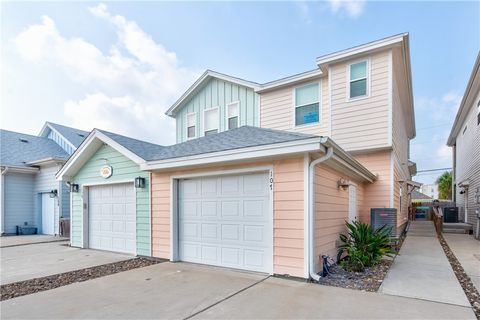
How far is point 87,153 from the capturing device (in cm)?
859

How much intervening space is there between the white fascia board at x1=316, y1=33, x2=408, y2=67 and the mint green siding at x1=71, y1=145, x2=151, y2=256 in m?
6.63

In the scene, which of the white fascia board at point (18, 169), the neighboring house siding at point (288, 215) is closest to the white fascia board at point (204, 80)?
the neighboring house siding at point (288, 215)

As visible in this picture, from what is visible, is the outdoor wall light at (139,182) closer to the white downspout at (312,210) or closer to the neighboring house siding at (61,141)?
the white downspout at (312,210)

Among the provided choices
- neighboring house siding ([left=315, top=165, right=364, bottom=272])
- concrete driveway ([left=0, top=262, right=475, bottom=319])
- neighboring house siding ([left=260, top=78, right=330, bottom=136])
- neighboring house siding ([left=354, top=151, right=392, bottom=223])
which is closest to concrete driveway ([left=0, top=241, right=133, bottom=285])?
concrete driveway ([left=0, top=262, right=475, bottom=319])

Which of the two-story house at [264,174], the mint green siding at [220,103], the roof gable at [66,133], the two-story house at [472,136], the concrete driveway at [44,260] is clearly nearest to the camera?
the two-story house at [264,174]

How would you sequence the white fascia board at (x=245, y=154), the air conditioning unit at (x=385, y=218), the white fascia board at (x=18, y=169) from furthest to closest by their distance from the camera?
the white fascia board at (x=18, y=169) → the air conditioning unit at (x=385, y=218) → the white fascia board at (x=245, y=154)

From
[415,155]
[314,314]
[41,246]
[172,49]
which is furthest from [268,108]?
[415,155]

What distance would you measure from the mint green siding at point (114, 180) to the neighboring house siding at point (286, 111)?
17.9 feet

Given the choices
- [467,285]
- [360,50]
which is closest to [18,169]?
[360,50]

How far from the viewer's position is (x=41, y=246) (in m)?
9.27

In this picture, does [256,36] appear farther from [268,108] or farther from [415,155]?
[415,155]

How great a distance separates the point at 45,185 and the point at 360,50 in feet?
47.3

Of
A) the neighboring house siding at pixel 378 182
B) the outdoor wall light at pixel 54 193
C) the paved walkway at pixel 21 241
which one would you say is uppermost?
the neighboring house siding at pixel 378 182

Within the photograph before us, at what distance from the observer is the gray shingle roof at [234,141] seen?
5337 millimetres
